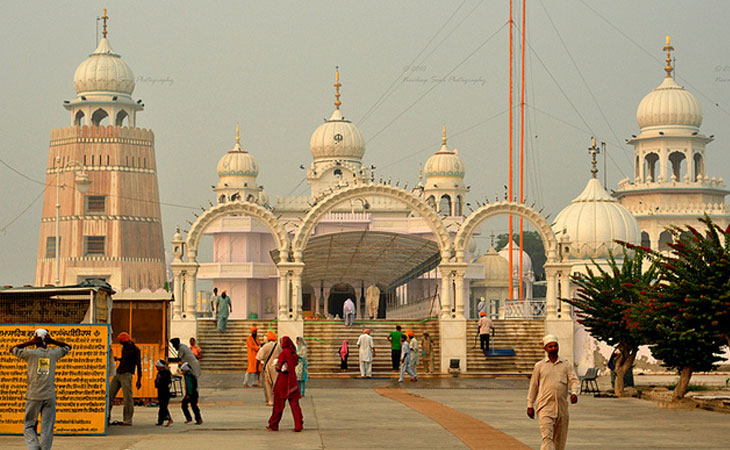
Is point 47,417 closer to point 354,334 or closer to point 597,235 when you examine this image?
point 354,334

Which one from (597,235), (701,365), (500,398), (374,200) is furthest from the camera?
(374,200)

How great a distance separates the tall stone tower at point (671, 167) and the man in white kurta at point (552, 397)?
68.0 metres

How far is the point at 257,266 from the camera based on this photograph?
2709 inches

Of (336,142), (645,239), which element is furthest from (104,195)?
(645,239)

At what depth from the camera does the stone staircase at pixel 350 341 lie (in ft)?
123

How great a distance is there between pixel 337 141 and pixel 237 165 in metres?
7.44

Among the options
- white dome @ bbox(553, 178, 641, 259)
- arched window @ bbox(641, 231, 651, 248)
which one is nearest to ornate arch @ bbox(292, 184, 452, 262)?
white dome @ bbox(553, 178, 641, 259)

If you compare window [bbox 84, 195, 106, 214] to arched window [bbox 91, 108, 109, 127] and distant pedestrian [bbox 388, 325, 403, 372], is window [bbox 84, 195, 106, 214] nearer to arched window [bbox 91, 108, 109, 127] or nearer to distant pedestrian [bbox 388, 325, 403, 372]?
arched window [bbox 91, 108, 109, 127]

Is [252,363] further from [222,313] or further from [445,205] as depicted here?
[445,205]

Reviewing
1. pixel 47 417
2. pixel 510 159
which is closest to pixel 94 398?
pixel 47 417

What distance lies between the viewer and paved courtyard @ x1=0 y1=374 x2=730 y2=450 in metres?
17.2

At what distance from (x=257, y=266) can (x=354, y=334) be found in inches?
1127

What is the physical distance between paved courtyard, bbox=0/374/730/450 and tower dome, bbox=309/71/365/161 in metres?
48.8

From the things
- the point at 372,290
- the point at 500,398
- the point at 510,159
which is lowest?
the point at 500,398
